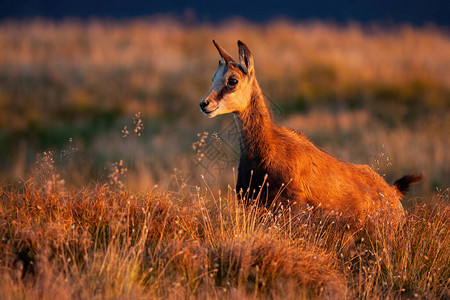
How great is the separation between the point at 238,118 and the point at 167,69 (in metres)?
13.1

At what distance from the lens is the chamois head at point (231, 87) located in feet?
21.9

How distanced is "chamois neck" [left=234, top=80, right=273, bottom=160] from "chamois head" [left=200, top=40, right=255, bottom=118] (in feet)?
0.30

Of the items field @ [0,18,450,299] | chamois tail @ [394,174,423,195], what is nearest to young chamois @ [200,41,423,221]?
field @ [0,18,450,299]

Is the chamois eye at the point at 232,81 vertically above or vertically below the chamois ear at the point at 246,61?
below

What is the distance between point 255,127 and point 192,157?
3.67 m

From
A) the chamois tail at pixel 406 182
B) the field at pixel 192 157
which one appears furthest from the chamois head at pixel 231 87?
the chamois tail at pixel 406 182

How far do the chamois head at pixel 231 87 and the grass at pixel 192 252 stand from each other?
1.18 meters

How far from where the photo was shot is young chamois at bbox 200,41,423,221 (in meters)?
6.60

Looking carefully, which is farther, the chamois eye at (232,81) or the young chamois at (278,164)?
the chamois eye at (232,81)

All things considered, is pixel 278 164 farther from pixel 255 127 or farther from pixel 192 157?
pixel 192 157

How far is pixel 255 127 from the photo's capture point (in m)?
6.98

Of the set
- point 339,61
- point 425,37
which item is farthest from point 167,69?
point 425,37

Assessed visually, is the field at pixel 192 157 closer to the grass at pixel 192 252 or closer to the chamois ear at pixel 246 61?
the grass at pixel 192 252

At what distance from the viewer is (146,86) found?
18.9 metres
